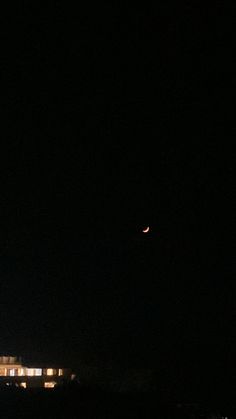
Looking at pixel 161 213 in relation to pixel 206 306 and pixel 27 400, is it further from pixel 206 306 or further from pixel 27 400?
pixel 27 400

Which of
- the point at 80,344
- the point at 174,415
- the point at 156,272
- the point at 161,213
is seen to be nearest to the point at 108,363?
the point at 80,344

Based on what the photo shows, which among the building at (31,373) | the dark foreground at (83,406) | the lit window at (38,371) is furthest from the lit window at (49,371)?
the dark foreground at (83,406)

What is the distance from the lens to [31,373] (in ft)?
36.6

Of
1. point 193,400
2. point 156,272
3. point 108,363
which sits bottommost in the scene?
point 193,400

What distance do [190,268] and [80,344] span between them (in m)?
2.57

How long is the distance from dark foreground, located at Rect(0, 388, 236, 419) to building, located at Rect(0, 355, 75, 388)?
2.42m

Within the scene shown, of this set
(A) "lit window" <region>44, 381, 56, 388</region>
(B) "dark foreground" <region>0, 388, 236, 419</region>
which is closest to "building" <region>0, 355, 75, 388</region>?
(A) "lit window" <region>44, 381, 56, 388</region>

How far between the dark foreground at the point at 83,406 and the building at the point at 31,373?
95.4 inches

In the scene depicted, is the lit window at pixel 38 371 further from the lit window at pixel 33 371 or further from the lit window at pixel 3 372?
the lit window at pixel 3 372

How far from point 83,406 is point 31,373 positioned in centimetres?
406

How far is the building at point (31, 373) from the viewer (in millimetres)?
10555

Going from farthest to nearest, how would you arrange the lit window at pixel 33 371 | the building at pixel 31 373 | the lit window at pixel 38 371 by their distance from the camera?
the lit window at pixel 38 371 → the lit window at pixel 33 371 → the building at pixel 31 373

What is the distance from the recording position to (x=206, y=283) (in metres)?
12.7

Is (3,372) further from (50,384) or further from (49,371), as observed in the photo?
(50,384)
